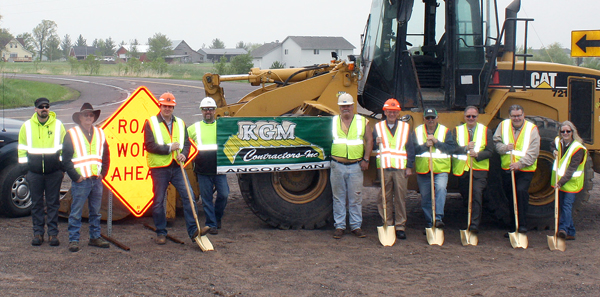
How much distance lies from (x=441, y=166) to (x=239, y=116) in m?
2.88

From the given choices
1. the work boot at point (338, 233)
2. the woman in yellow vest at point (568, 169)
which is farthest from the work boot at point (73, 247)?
the woman in yellow vest at point (568, 169)

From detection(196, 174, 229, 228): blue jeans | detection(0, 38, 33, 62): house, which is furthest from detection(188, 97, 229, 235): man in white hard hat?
detection(0, 38, 33, 62): house

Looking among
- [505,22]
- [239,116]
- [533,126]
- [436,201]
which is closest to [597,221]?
[533,126]

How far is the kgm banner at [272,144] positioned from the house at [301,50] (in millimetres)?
65083

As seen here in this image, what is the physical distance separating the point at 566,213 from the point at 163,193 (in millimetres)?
5154

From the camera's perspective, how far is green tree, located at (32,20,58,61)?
92188mm

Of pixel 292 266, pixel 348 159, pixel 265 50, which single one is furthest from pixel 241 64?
pixel 292 266

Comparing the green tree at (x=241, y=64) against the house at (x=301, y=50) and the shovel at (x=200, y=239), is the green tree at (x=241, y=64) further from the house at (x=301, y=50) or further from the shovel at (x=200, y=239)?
the shovel at (x=200, y=239)

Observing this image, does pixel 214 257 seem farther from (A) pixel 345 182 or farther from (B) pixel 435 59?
(B) pixel 435 59

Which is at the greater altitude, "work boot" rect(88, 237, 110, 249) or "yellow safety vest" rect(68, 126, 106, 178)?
"yellow safety vest" rect(68, 126, 106, 178)

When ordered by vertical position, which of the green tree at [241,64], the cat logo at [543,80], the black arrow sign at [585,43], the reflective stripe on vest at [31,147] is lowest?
the reflective stripe on vest at [31,147]

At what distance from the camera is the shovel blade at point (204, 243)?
6781mm

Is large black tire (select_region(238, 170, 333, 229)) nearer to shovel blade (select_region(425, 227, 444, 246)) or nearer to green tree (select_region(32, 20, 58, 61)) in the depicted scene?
shovel blade (select_region(425, 227, 444, 246))

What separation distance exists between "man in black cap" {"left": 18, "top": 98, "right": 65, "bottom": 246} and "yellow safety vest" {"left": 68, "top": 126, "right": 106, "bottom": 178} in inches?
11.7
